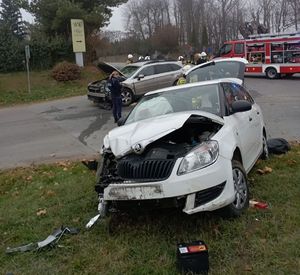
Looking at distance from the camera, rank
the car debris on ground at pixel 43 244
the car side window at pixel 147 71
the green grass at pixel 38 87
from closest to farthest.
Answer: the car debris on ground at pixel 43 244, the car side window at pixel 147 71, the green grass at pixel 38 87

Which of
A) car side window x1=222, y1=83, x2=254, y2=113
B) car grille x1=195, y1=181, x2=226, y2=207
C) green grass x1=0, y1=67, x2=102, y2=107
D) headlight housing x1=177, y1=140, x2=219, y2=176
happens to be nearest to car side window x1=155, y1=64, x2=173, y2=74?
green grass x1=0, y1=67, x2=102, y2=107

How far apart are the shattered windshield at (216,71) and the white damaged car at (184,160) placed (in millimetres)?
5524

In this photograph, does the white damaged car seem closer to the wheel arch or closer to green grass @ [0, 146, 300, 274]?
the wheel arch

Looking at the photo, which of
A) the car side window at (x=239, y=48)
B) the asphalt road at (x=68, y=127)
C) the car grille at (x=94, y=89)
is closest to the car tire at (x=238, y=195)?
the asphalt road at (x=68, y=127)

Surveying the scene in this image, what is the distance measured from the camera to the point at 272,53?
2747cm

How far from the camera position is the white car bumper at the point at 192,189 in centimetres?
434

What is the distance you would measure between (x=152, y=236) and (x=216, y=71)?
792 cm

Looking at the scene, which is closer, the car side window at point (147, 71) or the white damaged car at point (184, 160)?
the white damaged car at point (184, 160)

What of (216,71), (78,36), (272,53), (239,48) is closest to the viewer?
(216,71)

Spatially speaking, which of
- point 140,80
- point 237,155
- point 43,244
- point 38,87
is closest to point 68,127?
point 140,80

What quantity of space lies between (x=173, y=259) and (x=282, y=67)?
80.9 feet

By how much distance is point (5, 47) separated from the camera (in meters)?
31.5

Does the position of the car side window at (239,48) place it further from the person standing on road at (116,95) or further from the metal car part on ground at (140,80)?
the person standing on road at (116,95)

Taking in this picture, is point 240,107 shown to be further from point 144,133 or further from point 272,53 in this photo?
point 272,53
